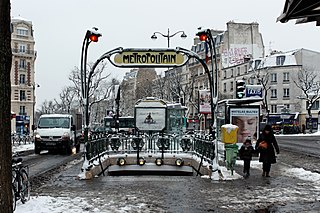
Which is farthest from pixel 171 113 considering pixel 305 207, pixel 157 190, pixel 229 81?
pixel 229 81

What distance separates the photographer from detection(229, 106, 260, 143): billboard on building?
20906 millimetres

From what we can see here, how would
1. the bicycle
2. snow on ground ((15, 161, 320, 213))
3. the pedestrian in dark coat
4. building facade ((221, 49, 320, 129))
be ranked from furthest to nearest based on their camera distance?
building facade ((221, 49, 320, 129)) → the pedestrian in dark coat → the bicycle → snow on ground ((15, 161, 320, 213))

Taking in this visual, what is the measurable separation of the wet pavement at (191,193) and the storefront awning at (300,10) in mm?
3728

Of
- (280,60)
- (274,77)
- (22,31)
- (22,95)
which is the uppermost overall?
(22,31)

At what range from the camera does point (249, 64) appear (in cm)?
7938

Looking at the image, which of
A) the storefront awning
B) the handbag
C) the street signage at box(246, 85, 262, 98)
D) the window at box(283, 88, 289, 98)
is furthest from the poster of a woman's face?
the window at box(283, 88, 289, 98)

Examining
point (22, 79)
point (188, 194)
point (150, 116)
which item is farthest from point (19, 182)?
point (22, 79)

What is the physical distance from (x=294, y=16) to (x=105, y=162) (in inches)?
457

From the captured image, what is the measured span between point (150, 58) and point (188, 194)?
18.6ft

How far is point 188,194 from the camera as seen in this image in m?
11.4

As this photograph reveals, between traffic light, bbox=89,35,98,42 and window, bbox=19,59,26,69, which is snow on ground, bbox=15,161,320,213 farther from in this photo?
window, bbox=19,59,26,69

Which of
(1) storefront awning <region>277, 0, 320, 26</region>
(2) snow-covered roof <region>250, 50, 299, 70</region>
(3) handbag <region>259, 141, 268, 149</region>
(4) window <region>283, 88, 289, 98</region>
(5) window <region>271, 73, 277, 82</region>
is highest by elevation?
(2) snow-covered roof <region>250, 50, 299, 70</region>

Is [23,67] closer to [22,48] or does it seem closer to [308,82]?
[22,48]

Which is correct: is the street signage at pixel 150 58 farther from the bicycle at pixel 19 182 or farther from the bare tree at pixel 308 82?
the bare tree at pixel 308 82
